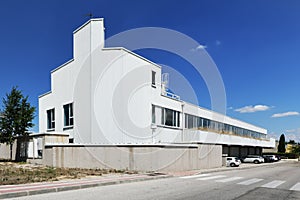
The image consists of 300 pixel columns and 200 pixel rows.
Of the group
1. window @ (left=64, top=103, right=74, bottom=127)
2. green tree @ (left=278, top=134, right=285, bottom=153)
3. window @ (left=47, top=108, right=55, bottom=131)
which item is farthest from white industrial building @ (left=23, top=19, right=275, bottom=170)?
green tree @ (left=278, top=134, right=285, bottom=153)

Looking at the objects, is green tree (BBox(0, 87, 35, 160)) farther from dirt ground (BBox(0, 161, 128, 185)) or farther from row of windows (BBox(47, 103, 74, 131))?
dirt ground (BBox(0, 161, 128, 185))

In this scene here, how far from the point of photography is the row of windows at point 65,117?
28264 mm

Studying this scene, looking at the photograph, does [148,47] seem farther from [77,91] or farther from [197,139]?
[197,139]

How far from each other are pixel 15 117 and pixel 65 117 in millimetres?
4388

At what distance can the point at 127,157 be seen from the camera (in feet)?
67.3

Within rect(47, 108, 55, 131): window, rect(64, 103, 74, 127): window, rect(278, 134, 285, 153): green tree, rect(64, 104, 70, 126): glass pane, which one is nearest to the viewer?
rect(64, 103, 74, 127): window

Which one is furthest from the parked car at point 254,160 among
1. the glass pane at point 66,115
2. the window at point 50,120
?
the window at point 50,120

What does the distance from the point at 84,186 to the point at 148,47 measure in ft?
57.4

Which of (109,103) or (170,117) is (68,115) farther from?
(170,117)

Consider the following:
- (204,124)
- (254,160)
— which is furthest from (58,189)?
(254,160)

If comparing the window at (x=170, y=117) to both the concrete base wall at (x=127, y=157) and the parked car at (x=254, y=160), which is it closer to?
the concrete base wall at (x=127, y=157)

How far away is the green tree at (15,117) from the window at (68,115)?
2965 millimetres

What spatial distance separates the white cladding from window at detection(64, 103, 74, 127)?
18.5 inches

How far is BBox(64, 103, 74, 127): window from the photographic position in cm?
2816
